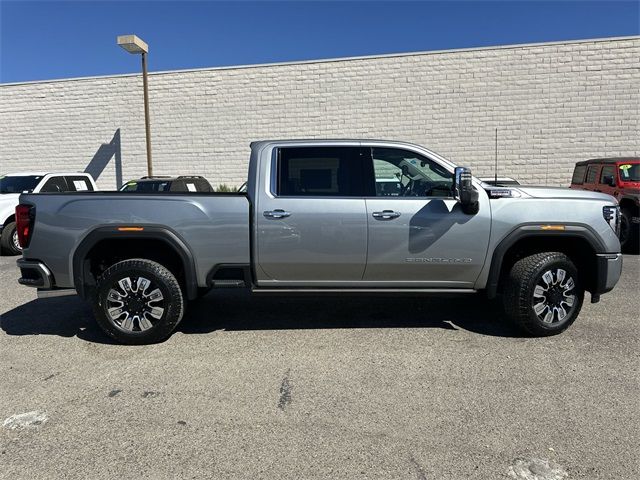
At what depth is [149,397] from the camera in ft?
11.5

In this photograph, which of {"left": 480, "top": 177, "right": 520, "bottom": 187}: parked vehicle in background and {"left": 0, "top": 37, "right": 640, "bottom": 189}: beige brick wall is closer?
{"left": 480, "top": 177, "right": 520, "bottom": 187}: parked vehicle in background

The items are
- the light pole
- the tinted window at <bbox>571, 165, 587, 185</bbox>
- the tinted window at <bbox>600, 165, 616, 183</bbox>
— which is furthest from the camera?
the light pole

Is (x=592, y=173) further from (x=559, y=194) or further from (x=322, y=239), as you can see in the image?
(x=322, y=239)

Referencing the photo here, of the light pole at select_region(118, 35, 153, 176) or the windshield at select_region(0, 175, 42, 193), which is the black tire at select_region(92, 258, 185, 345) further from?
the light pole at select_region(118, 35, 153, 176)

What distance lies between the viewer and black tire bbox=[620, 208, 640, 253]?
32.1ft

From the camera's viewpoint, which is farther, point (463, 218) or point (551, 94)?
point (551, 94)

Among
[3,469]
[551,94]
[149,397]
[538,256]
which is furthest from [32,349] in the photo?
[551,94]

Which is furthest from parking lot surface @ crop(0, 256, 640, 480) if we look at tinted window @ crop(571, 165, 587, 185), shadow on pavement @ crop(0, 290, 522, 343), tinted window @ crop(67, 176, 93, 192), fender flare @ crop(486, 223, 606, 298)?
tinted window @ crop(571, 165, 587, 185)

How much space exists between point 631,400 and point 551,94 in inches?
544

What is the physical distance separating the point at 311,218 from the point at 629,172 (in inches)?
351

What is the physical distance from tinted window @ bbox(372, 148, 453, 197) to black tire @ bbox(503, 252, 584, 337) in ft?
3.74

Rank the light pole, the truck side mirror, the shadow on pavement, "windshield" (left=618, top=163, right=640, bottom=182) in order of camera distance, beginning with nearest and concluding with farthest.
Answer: the truck side mirror < the shadow on pavement < "windshield" (left=618, top=163, right=640, bottom=182) < the light pole

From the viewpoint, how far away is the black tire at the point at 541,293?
14.7 ft

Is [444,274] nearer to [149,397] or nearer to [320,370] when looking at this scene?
[320,370]
